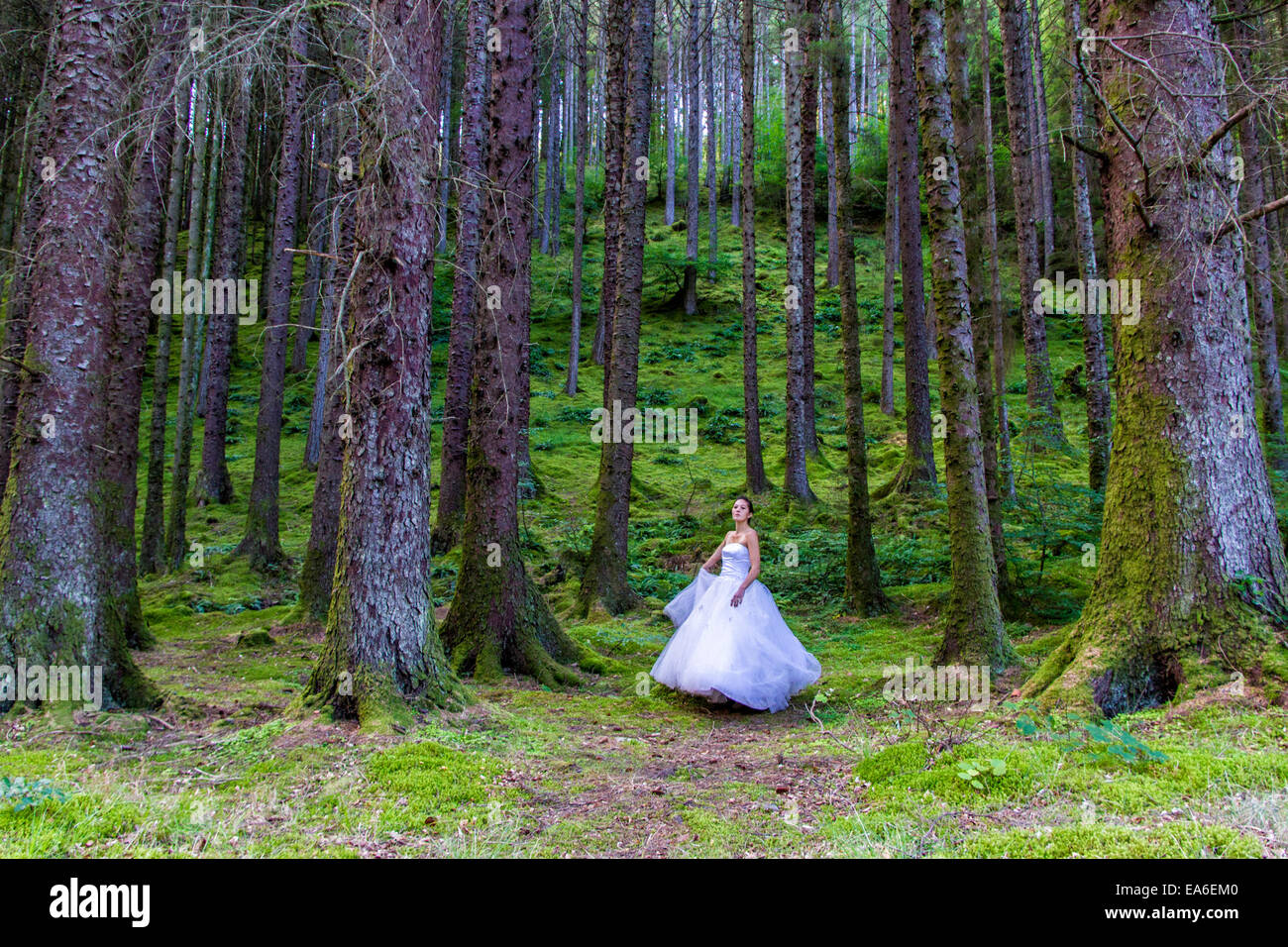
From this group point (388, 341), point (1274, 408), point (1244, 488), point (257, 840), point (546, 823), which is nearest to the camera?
point (257, 840)

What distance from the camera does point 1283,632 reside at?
4645mm

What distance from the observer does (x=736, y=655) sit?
681cm

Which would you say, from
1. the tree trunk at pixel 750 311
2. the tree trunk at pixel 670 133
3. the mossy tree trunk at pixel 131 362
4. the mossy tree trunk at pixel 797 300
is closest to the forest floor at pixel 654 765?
the mossy tree trunk at pixel 131 362

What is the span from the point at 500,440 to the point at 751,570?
2759 millimetres

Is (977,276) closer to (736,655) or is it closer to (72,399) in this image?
(736,655)

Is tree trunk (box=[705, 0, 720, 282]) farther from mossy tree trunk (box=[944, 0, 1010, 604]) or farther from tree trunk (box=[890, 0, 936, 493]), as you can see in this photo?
mossy tree trunk (box=[944, 0, 1010, 604])

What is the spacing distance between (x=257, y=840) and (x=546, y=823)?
54.6 inches

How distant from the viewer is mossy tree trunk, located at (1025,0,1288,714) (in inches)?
189

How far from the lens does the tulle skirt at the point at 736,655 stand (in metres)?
6.75

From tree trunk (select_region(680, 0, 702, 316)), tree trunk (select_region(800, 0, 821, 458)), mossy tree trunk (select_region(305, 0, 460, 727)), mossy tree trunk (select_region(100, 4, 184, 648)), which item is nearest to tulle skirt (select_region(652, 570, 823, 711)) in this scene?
Answer: mossy tree trunk (select_region(305, 0, 460, 727))

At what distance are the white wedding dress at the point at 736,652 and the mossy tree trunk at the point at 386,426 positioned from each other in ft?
7.12

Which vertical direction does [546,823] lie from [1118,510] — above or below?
below

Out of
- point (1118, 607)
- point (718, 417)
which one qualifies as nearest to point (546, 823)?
point (1118, 607)

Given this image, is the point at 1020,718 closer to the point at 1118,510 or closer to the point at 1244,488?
the point at 1118,510
